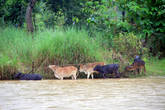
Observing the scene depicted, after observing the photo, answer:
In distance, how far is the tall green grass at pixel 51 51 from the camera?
10.8 metres

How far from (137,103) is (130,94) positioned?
3.54 ft

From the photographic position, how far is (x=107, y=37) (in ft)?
43.3

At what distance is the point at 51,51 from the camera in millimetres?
10727

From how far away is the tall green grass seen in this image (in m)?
10.8

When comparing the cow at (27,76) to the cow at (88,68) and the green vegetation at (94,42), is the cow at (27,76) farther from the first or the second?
the cow at (88,68)

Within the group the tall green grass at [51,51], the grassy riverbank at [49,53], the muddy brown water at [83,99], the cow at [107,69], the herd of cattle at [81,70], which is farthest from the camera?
the tall green grass at [51,51]

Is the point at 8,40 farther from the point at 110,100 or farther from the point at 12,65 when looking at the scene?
the point at 110,100

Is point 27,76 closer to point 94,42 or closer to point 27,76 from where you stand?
point 27,76

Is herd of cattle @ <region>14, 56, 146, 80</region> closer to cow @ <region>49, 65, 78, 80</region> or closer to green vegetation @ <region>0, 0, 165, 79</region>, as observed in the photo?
cow @ <region>49, 65, 78, 80</region>

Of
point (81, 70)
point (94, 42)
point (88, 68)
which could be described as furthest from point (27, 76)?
point (94, 42)

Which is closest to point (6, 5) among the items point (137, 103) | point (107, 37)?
point (107, 37)

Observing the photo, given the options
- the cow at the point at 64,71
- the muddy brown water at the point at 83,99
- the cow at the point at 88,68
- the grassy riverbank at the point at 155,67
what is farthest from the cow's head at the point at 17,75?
the grassy riverbank at the point at 155,67

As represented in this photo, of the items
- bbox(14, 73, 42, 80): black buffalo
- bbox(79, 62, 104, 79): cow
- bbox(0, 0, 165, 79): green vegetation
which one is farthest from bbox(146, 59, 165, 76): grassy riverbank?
bbox(14, 73, 42, 80): black buffalo

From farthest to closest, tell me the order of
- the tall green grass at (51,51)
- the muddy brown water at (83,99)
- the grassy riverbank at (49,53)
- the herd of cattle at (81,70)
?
the tall green grass at (51,51) → the grassy riverbank at (49,53) → the herd of cattle at (81,70) → the muddy brown water at (83,99)
